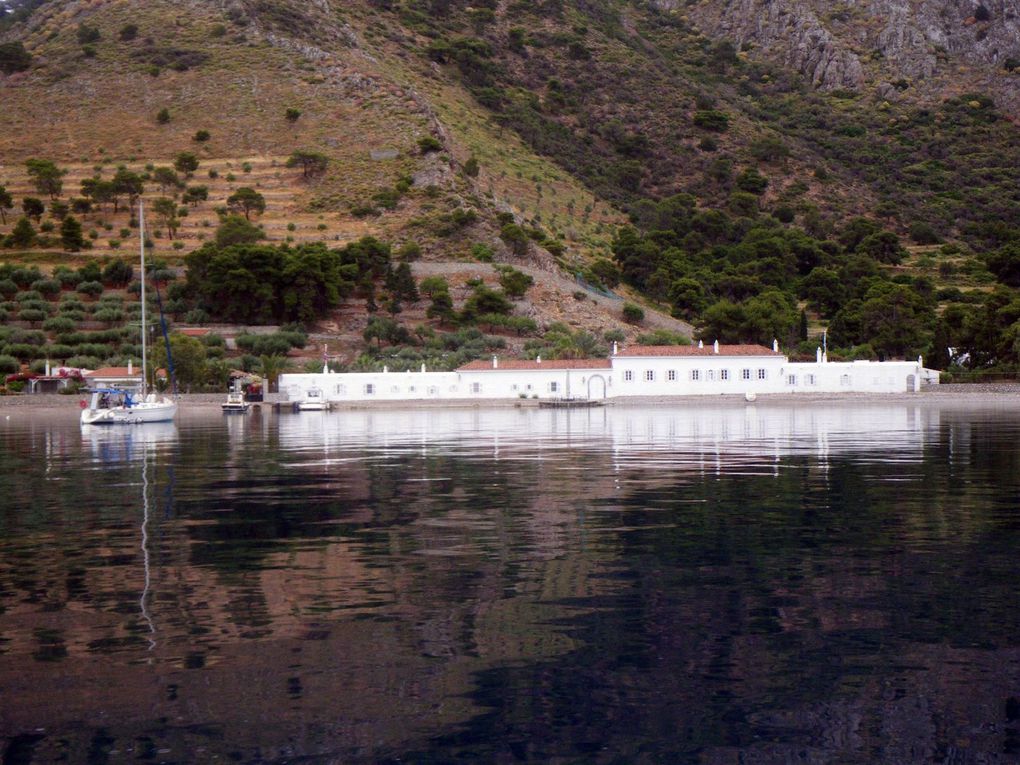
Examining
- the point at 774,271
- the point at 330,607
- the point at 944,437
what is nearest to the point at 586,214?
the point at 774,271

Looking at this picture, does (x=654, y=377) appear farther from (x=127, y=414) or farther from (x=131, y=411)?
(x=127, y=414)

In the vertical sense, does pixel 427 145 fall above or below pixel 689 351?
above

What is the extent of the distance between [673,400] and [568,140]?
2994 inches

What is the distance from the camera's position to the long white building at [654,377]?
6706cm

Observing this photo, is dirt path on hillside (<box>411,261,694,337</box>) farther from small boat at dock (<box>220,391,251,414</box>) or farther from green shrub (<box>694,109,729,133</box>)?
green shrub (<box>694,109,729,133</box>)

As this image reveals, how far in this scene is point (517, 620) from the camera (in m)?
10.0

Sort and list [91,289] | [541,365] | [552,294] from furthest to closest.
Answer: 1. [552,294]
2. [91,289]
3. [541,365]

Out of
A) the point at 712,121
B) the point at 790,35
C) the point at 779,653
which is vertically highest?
the point at 790,35

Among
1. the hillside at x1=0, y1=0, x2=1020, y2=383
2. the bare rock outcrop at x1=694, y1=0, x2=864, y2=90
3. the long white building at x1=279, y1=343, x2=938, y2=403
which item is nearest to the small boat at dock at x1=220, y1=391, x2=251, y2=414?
the long white building at x1=279, y1=343, x2=938, y2=403

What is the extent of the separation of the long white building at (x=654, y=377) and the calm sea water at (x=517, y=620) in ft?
148

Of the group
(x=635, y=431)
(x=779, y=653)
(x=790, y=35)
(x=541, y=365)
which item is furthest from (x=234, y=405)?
(x=790, y=35)

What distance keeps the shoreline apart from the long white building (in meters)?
1.09

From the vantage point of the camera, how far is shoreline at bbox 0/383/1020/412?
64.5 meters

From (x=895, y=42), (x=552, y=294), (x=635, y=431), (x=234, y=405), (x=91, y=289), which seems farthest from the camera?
(x=895, y=42)
